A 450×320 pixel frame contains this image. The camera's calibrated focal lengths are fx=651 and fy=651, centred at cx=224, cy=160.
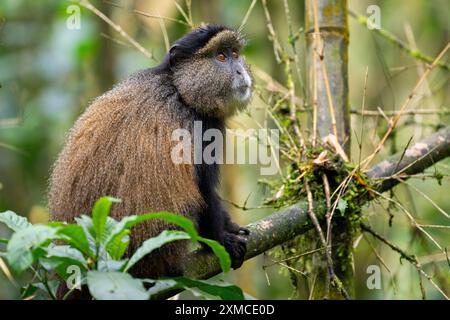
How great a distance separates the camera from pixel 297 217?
16.8 feet

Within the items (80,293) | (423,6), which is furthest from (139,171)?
(423,6)

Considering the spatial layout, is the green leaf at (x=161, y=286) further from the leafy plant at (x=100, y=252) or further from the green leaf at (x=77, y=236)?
the green leaf at (x=77, y=236)

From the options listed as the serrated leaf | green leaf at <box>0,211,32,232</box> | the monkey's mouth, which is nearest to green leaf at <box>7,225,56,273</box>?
the serrated leaf

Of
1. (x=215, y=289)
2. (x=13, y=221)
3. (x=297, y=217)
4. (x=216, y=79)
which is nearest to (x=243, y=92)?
(x=216, y=79)

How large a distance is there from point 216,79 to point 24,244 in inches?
131

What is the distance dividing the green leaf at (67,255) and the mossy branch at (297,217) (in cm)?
171

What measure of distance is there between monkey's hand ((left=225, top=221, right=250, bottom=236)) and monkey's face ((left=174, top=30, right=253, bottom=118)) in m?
0.99

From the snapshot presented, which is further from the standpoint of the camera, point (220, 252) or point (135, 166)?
point (135, 166)

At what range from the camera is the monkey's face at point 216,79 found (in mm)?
5715

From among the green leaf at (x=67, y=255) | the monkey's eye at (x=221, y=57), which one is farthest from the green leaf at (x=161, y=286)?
the monkey's eye at (x=221, y=57)

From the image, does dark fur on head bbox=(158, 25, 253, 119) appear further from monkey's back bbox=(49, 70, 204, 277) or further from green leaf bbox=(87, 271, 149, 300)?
green leaf bbox=(87, 271, 149, 300)

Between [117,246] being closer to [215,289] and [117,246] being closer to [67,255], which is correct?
[67,255]

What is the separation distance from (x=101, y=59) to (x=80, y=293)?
5697 mm
